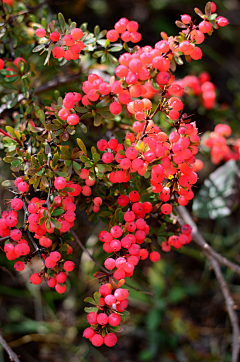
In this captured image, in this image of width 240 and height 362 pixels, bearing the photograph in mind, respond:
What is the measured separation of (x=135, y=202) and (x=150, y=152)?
0.26 metres

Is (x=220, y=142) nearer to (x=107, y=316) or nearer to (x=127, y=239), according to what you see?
(x=127, y=239)

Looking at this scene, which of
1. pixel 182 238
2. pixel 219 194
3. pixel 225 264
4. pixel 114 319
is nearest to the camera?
pixel 114 319

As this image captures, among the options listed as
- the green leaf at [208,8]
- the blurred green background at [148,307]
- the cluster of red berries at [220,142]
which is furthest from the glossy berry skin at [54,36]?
the cluster of red berries at [220,142]

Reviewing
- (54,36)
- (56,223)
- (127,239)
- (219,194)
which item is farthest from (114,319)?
(219,194)

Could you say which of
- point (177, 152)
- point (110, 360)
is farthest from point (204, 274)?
point (177, 152)

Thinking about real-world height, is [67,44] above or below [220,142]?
above

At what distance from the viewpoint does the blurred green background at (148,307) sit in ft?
7.04

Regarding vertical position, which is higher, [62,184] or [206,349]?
[62,184]

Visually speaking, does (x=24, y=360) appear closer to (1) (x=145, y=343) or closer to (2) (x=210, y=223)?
(1) (x=145, y=343)

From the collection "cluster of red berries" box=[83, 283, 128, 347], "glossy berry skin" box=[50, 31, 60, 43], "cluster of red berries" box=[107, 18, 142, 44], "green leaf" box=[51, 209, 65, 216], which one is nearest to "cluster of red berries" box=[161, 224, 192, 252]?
"cluster of red berries" box=[83, 283, 128, 347]

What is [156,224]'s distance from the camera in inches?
62.0

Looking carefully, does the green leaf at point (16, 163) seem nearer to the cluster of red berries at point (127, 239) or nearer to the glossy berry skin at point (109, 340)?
the cluster of red berries at point (127, 239)

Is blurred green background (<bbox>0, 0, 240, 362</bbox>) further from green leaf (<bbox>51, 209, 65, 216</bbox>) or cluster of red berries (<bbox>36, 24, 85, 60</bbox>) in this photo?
green leaf (<bbox>51, 209, 65, 216</bbox>)

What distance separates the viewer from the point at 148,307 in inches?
90.7
